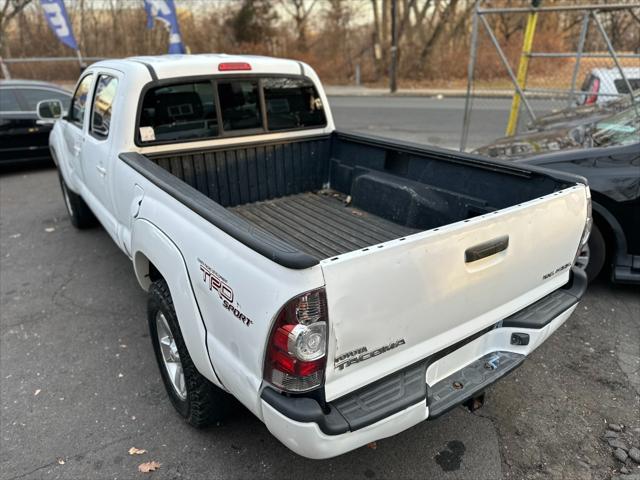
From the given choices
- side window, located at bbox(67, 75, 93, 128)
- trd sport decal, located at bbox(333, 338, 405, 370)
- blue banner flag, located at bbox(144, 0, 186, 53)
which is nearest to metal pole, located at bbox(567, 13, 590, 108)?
side window, located at bbox(67, 75, 93, 128)

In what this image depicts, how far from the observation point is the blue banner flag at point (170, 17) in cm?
1309

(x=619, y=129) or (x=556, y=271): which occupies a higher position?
(x=619, y=129)

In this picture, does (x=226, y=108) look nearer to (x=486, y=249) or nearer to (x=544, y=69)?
(x=486, y=249)

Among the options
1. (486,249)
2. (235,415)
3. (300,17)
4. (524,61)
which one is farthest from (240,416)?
(300,17)

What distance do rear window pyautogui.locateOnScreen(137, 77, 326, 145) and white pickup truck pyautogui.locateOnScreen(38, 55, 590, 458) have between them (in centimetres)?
1

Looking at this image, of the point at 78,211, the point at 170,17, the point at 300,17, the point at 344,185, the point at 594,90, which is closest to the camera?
the point at 344,185

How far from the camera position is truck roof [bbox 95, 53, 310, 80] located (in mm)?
3451

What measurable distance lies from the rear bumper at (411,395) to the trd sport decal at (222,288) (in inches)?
11.8

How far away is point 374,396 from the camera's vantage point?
1863 millimetres

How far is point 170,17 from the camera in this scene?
13250 mm

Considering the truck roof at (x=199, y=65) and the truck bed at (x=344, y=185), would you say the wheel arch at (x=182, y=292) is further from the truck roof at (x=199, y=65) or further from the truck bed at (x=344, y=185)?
the truck roof at (x=199, y=65)

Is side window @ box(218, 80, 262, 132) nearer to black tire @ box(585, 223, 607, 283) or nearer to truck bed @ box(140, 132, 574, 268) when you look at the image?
truck bed @ box(140, 132, 574, 268)

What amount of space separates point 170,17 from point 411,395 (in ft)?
46.5

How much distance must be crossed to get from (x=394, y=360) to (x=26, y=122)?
8.15 metres
